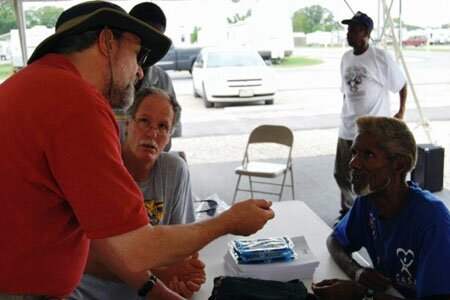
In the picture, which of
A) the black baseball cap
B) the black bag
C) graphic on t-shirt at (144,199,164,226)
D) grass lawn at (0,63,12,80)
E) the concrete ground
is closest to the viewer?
the black bag

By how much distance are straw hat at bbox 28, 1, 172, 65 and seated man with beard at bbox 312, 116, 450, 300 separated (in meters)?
1.01

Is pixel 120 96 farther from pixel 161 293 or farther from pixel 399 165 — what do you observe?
pixel 399 165

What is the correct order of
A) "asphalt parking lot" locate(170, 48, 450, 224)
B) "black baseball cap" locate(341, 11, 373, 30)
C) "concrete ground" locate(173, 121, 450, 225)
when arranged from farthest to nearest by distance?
"asphalt parking lot" locate(170, 48, 450, 224) < "concrete ground" locate(173, 121, 450, 225) < "black baseball cap" locate(341, 11, 373, 30)

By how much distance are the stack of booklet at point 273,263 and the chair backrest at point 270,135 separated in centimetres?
318

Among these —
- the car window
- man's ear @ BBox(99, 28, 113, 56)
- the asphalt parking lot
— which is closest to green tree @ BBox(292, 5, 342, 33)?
the asphalt parking lot

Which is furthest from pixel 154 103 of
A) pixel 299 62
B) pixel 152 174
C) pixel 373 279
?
pixel 299 62

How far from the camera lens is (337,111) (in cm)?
1038

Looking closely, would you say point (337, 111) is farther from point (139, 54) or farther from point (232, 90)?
point (139, 54)

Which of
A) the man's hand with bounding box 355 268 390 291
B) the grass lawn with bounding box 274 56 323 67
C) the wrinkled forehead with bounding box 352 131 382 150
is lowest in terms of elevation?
the man's hand with bounding box 355 268 390 291

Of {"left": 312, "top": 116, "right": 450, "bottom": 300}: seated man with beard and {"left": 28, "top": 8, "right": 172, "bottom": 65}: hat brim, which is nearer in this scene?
{"left": 28, "top": 8, "right": 172, "bottom": 65}: hat brim

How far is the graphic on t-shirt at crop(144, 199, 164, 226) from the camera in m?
2.04

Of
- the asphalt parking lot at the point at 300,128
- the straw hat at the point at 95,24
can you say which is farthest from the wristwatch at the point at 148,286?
the asphalt parking lot at the point at 300,128

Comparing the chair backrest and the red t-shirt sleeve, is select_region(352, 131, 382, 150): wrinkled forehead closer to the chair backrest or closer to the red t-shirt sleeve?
the red t-shirt sleeve

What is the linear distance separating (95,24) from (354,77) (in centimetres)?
359
